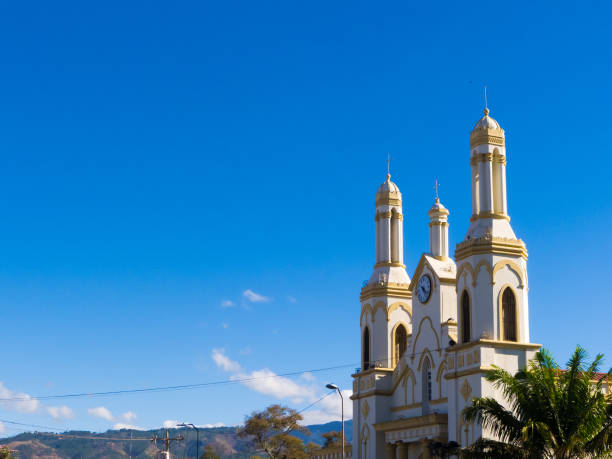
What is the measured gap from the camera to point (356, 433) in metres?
62.0

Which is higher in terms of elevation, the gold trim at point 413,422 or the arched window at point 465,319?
the arched window at point 465,319

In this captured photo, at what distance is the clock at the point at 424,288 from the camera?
57.9m

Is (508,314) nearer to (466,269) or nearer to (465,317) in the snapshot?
(465,317)

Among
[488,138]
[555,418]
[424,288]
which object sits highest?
[488,138]

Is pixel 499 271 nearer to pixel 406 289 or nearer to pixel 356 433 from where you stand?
pixel 406 289

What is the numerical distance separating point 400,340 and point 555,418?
2748 centimetres

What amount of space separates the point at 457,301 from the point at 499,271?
3089mm

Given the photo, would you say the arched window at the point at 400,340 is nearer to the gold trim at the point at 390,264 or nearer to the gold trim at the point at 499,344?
the gold trim at the point at 390,264

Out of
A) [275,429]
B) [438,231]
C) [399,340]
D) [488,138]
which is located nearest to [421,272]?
A: [438,231]

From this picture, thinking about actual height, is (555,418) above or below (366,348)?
below

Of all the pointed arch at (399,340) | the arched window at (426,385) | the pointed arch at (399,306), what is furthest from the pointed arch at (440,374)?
the pointed arch at (399,306)

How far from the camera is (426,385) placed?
56.0m

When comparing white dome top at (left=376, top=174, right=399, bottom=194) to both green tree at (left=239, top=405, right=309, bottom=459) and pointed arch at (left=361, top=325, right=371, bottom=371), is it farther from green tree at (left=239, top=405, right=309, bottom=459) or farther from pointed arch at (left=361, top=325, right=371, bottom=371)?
green tree at (left=239, top=405, right=309, bottom=459)

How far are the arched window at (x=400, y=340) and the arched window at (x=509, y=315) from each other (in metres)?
12.9
